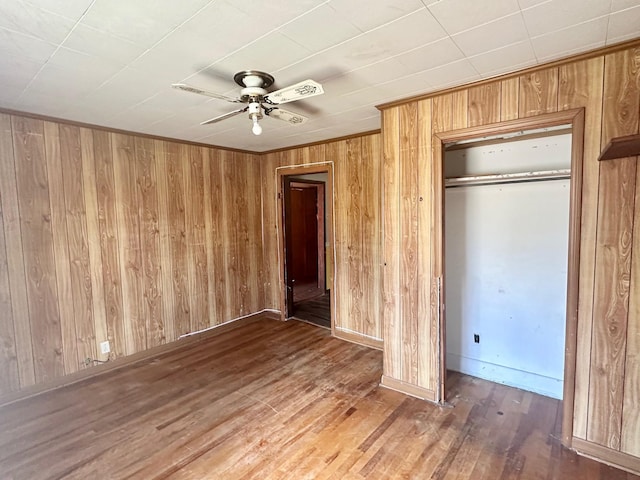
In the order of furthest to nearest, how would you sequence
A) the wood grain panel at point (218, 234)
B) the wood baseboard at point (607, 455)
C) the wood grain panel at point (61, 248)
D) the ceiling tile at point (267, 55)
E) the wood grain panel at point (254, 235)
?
the wood grain panel at point (254, 235), the wood grain panel at point (218, 234), the wood grain panel at point (61, 248), the wood baseboard at point (607, 455), the ceiling tile at point (267, 55)

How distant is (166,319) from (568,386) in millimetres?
3763

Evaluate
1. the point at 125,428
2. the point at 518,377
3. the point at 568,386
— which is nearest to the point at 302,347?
the point at 125,428

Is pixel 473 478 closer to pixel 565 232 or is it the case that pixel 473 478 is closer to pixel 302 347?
pixel 565 232

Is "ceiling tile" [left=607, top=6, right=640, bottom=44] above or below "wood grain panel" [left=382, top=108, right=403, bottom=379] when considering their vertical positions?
above

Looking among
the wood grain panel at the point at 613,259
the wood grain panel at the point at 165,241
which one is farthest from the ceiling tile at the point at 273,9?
the wood grain panel at the point at 165,241

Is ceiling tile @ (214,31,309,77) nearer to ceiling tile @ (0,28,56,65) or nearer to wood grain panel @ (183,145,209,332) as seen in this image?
ceiling tile @ (0,28,56,65)

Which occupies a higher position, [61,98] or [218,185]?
[61,98]

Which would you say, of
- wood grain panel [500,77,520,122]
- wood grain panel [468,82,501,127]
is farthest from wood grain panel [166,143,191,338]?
wood grain panel [500,77,520,122]

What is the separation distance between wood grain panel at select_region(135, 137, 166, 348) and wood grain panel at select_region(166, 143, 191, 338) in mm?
157

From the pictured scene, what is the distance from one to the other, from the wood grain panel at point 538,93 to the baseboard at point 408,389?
7.16ft

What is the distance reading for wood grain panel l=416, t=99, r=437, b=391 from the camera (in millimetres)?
2535

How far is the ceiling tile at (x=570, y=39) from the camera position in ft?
5.28

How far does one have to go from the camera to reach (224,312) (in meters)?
4.38

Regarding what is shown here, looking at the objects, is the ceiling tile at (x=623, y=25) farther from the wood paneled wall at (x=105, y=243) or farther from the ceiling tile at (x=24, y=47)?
the wood paneled wall at (x=105, y=243)
